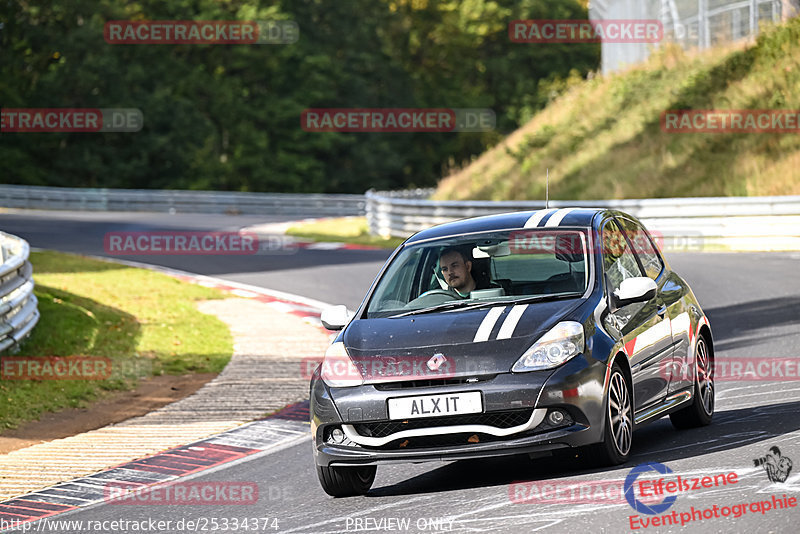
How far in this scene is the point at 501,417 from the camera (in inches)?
275

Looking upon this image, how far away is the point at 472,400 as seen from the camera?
22.8ft

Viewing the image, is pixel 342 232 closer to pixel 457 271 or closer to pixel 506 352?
pixel 457 271

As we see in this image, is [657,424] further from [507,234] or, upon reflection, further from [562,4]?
[562,4]

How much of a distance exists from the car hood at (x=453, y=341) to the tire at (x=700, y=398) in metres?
1.58

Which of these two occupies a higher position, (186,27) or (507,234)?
(186,27)

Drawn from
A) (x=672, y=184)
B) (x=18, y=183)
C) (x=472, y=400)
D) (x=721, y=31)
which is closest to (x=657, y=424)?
(x=472, y=400)

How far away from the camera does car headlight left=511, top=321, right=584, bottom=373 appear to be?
7.03 m

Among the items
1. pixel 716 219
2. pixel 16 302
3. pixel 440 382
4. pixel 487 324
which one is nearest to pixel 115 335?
pixel 16 302

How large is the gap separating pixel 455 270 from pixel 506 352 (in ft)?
4.43

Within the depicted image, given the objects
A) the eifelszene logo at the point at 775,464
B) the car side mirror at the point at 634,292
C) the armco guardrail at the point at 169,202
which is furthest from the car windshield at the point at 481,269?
the armco guardrail at the point at 169,202

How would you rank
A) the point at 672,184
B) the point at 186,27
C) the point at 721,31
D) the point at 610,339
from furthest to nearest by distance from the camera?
the point at 186,27
the point at 721,31
the point at 672,184
the point at 610,339

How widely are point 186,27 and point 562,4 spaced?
24.1 meters

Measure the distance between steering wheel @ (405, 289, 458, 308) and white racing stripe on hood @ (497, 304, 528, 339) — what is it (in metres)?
0.60

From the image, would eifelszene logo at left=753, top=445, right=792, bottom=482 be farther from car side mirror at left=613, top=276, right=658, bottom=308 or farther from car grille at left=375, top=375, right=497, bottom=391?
car grille at left=375, top=375, right=497, bottom=391
